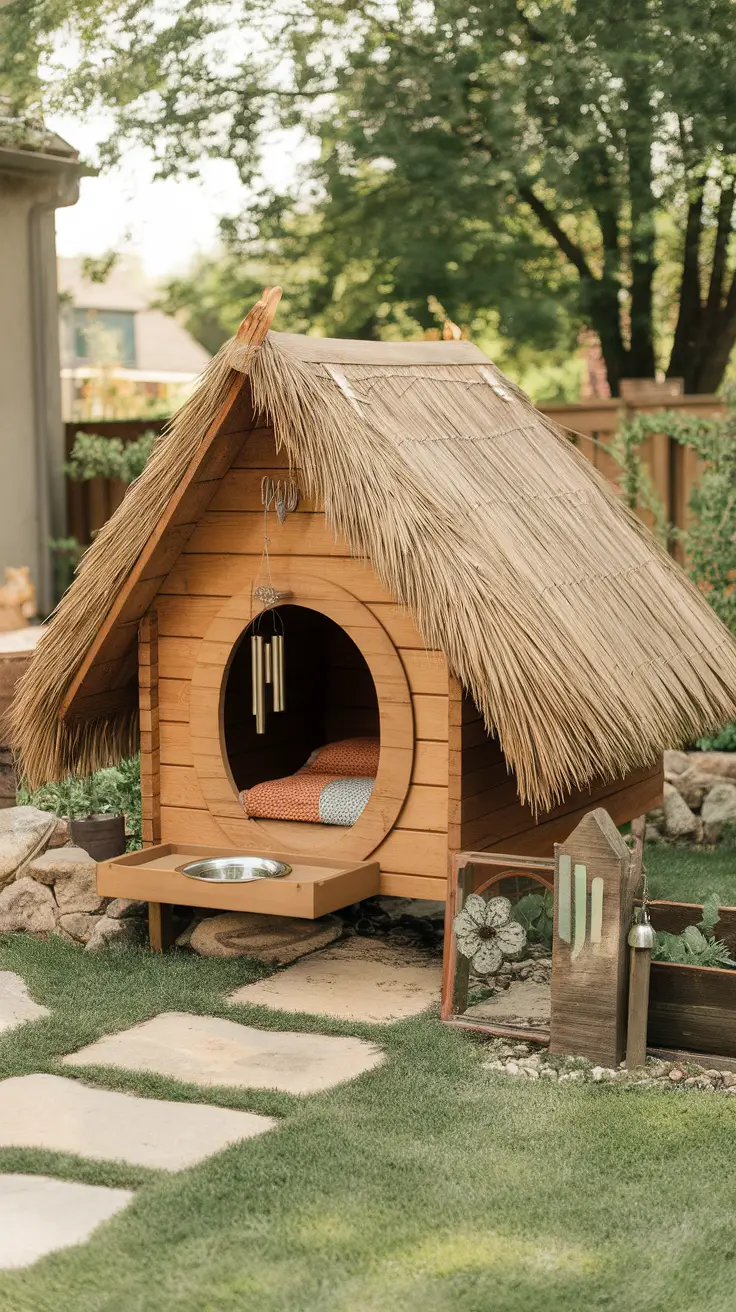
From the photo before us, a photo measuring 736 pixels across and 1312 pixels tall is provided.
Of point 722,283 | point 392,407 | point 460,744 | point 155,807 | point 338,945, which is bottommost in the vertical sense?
point 338,945

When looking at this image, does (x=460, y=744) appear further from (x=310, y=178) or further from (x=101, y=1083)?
(x=310, y=178)

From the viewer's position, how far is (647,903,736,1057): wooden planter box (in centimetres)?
451

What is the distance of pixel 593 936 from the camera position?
448 cm

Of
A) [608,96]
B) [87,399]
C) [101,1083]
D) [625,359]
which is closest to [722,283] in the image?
[625,359]

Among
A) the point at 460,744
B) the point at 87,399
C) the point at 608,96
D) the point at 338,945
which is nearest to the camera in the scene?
the point at 460,744

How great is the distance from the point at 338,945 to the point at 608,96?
811 cm

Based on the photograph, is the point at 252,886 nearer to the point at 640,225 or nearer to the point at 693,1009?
the point at 693,1009

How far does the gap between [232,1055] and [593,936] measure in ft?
3.82

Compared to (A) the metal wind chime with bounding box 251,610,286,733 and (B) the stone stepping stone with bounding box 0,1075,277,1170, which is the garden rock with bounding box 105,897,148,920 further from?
(B) the stone stepping stone with bounding box 0,1075,277,1170

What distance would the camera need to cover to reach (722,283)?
1371 cm

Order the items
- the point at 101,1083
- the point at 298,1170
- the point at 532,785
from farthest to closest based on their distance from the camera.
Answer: the point at 532,785 → the point at 101,1083 → the point at 298,1170

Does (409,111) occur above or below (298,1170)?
above

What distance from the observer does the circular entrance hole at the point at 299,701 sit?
6.75 metres

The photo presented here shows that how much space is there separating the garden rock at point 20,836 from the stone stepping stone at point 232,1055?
1442mm
